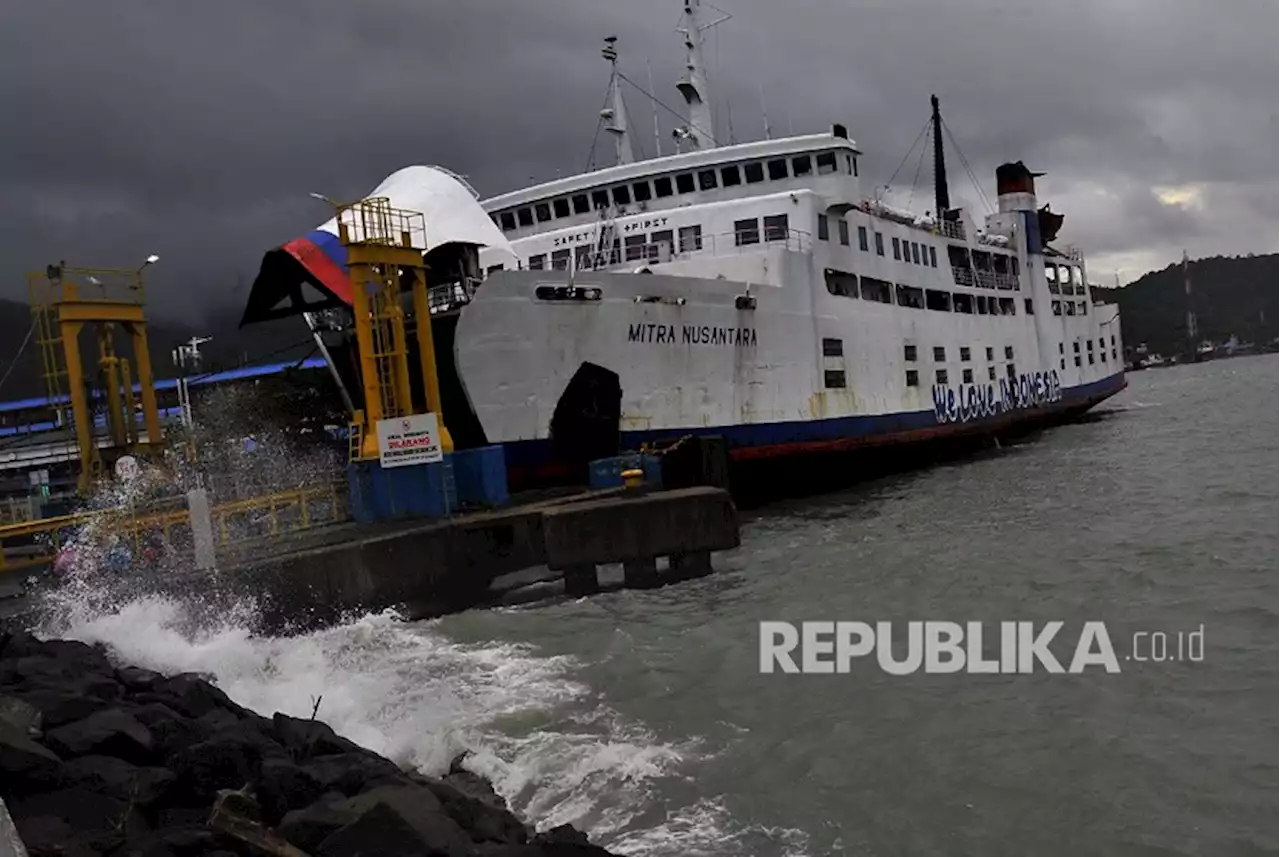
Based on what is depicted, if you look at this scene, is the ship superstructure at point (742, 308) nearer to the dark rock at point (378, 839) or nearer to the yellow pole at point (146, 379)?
the yellow pole at point (146, 379)

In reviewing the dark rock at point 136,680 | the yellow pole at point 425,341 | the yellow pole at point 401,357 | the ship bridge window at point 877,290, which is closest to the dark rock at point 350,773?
the dark rock at point 136,680

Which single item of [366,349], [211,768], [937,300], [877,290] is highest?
[877,290]

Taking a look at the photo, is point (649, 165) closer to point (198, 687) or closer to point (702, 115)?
point (702, 115)

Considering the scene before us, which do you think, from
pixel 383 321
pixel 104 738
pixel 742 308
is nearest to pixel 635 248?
pixel 742 308

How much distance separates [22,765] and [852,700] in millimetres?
5662

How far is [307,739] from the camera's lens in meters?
6.40

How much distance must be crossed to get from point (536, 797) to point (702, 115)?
24.2 m

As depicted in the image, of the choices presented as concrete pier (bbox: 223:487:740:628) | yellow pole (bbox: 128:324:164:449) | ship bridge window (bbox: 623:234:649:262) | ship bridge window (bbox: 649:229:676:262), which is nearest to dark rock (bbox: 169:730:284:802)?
concrete pier (bbox: 223:487:740:628)

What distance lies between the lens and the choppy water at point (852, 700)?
233 inches

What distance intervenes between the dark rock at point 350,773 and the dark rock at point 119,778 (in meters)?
0.72

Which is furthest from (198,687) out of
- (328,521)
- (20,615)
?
(328,521)

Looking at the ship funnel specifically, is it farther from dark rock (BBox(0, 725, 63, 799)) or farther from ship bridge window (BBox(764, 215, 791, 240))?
dark rock (BBox(0, 725, 63, 799))

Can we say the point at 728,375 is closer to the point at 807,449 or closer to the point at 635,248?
the point at 807,449

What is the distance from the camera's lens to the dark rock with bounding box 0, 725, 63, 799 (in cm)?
477
